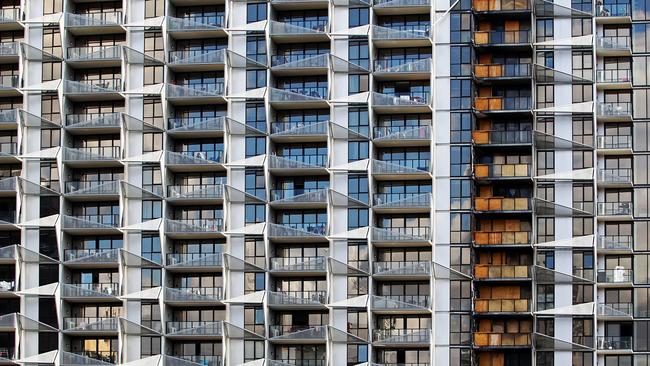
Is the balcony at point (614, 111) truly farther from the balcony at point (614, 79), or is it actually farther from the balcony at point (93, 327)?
the balcony at point (93, 327)

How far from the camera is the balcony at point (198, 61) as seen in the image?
89.8 metres

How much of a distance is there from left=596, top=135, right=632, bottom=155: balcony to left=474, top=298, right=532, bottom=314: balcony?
10.6m

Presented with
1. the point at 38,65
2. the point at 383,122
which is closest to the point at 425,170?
the point at 383,122

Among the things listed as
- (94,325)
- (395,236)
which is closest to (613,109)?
(395,236)

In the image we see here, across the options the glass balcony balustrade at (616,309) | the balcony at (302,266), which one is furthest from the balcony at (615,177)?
the balcony at (302,266)

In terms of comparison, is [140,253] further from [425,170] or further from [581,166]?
[581,166]

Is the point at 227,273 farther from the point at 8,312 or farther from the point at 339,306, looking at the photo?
the point at 8,312

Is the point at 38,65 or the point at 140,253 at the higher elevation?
the point at 38,65

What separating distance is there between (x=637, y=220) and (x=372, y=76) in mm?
18263

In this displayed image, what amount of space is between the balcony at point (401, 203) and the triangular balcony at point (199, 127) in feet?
34.3

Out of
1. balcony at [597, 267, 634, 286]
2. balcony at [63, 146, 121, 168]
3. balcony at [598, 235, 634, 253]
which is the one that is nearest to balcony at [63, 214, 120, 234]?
balcony at [63, 146, 121, 168]

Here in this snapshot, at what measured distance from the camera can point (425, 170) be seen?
87.9m

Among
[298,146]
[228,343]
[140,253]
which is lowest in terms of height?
[228,343]

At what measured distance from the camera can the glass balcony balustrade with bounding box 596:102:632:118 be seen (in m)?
88.8
